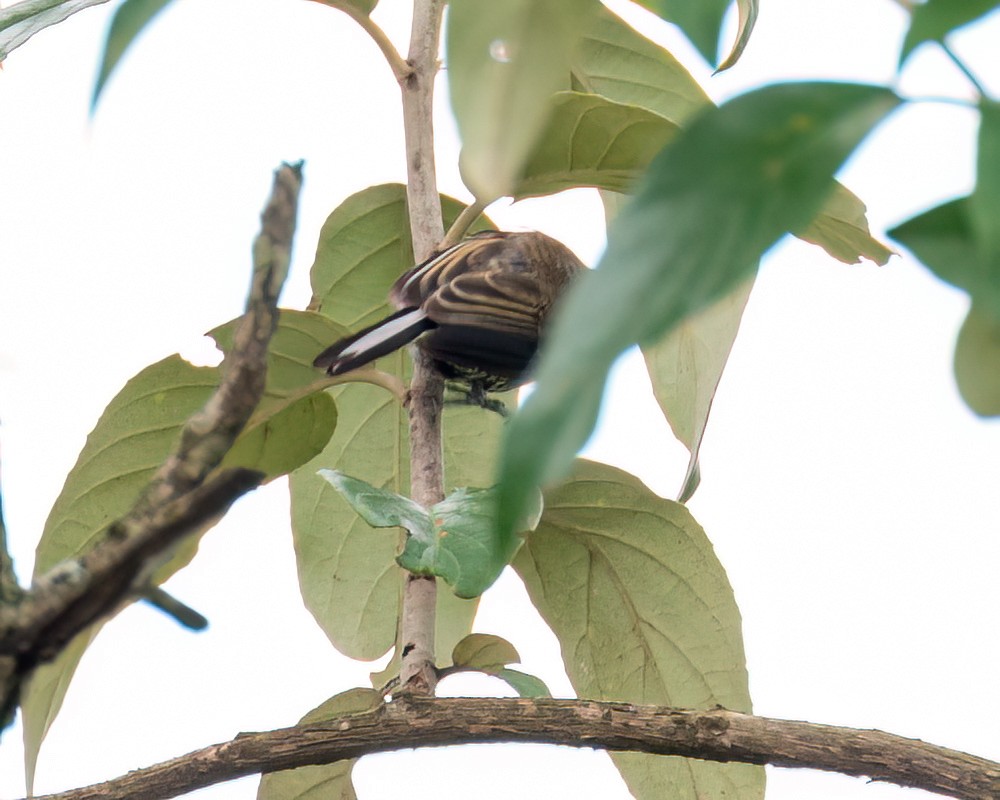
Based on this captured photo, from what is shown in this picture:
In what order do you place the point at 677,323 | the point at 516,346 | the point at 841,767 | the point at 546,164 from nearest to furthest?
the point at 677,323
the point at 841,767
the point at 546,164
the point at 516,346

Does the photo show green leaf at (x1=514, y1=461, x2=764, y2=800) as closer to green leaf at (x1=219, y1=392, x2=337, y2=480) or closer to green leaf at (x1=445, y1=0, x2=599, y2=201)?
green leaf at (x1=219, y1=392, x2=337, y2=480)

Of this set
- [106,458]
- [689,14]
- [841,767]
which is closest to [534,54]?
[689,14]

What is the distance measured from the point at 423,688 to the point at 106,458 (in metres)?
0.19

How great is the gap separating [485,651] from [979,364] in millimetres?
291

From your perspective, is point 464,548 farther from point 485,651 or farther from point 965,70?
point 965,70

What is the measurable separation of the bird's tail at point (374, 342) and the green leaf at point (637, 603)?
0.32 ft

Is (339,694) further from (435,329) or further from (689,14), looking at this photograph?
(689,14)

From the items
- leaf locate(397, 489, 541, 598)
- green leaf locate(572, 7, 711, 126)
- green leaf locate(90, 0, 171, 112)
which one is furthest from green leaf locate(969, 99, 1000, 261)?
green leaf locate(572, 7, 711, 126)

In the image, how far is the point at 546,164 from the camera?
0.44 m

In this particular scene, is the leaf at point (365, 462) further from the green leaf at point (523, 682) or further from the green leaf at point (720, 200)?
the green leaf at point (720, 200)

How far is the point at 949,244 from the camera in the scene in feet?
0.49

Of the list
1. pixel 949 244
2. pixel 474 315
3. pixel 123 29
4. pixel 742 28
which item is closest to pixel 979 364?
pixel 949 244

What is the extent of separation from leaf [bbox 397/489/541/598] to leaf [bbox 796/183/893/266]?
0.15m

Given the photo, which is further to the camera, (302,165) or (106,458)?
(106,458)
